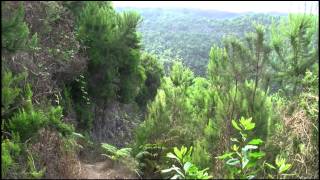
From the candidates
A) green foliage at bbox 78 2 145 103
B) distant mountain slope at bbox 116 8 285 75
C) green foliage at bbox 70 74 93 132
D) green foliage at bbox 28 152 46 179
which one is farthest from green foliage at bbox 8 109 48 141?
green foliage at bbox 78 2 145 103

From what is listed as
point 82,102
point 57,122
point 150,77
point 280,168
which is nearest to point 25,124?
point 57,122

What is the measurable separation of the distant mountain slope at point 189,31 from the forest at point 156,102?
2.13 metres

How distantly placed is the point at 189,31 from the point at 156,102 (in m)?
20.1

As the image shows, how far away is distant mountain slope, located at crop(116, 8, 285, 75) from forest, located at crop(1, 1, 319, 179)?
2130 millimetres

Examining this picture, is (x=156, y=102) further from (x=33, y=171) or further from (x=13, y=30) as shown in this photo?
(x=33, y=171)

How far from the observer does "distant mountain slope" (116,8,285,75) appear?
69.7ft

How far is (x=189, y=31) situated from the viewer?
30453mm

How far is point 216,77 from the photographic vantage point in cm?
1077

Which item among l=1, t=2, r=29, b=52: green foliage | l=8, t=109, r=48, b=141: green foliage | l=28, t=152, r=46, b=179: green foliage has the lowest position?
l=28, t=152, r=46, b=179: green foliage

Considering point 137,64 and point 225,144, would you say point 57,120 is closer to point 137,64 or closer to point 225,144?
point 225,144

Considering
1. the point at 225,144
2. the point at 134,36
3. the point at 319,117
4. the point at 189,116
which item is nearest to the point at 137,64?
the point at 134,36

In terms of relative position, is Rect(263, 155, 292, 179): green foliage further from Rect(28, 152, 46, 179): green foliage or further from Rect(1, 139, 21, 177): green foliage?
Rect(1, 139, 21, 177): green foliage

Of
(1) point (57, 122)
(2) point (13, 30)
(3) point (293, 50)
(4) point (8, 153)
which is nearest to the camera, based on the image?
(4) point (8, 153)

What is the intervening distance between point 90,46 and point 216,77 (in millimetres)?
5332
